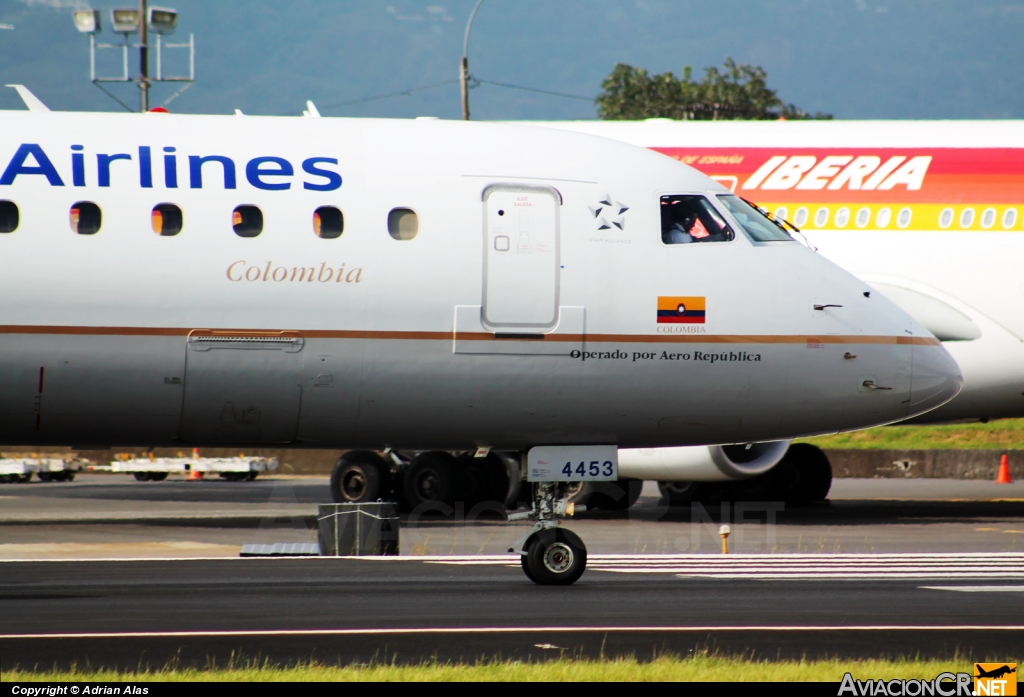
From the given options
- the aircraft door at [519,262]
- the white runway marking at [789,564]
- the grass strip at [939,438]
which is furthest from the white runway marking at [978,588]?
the grass strip at [939,438]

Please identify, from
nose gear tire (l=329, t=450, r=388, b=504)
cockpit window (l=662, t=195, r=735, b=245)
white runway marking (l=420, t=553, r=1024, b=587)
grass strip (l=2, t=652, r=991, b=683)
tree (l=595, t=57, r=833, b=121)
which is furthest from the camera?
tree (l=595, t=57, r=833, b=121)

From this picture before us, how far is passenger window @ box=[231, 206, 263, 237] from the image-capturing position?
10.3m

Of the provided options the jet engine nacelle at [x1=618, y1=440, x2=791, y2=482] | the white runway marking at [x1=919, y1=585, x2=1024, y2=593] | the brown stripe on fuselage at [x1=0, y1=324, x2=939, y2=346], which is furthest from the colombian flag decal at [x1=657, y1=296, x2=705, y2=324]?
the jet engine nacelle at [x1=618, y1=440, x2=791, y2=482]

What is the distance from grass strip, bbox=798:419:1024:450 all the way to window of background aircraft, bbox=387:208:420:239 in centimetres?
2468

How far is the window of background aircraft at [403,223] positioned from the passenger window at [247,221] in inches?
42.1

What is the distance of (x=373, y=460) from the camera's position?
2072cm

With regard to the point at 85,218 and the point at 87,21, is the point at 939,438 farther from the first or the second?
the point at 85,218

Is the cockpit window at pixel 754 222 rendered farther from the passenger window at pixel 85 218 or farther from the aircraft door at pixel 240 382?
the passenger window at pixel 85 218

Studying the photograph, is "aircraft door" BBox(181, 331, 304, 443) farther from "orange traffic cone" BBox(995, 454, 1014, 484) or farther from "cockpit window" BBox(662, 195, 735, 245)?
"orange traffic cone" BBox(995, 454, 1014, 484)

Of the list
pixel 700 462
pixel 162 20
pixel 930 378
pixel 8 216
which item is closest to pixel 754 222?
pixel 930 378

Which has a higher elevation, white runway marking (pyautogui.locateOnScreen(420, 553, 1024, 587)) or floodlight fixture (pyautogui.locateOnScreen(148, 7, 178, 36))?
floodlight fixture (pyautogui.locateOnScreen(148, 7, 178, 36))

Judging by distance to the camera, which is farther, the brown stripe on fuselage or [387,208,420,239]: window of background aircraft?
[387,208,420,239]: window of background aircraft

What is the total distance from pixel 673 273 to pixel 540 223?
48.1 inches

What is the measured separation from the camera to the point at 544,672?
721cm
